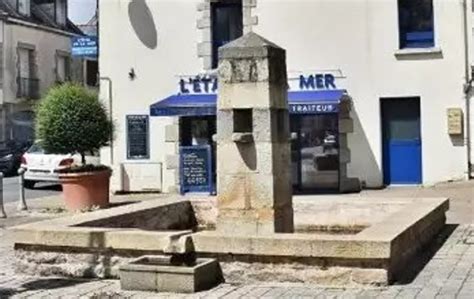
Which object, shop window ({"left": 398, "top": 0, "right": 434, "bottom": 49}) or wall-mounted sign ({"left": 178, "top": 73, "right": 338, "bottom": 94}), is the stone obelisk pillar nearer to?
wall-mounted sign ({"left": 178, "top": 73, "right": 338, "bottom": 94})

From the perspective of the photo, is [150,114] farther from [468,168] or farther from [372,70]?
[468,168]

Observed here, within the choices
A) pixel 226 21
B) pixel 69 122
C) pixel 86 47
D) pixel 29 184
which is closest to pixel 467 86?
pixel 226 21

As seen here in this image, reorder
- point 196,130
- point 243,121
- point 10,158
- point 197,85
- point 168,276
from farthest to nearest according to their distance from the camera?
point 10,158 → point 196,130 → point 197,85 → point 243,121 → point 168,276

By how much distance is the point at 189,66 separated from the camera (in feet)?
67.0

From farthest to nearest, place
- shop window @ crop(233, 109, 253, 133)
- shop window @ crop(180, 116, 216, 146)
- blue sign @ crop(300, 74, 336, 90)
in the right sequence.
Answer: shop window @ crop(180, 116, 216, 146) < blue sign @ crop(300, 74, 336, 90) < shop window @ crop(233, 109, 253, 133)

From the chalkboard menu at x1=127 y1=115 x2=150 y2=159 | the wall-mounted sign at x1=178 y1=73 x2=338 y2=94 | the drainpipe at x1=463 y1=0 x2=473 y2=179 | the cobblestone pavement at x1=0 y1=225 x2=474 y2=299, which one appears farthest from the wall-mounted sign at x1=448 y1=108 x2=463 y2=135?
the cobblestone pavement at x1=0 y1=225 x2=474 y2=299

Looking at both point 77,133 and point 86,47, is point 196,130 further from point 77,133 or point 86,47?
point 77,133

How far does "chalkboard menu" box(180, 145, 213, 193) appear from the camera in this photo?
1948 cm

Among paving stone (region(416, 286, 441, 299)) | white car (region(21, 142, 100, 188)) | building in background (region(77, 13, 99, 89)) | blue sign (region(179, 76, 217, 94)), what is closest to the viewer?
paving stone (region(416, 286, 441, 299))

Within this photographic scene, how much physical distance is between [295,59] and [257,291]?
42.1 ft

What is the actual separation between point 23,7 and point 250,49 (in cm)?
3354

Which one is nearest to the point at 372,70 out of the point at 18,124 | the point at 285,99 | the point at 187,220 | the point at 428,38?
the point at 428,38

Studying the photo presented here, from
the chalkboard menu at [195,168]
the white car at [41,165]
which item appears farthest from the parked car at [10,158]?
the chalkboard menu at [195,168]

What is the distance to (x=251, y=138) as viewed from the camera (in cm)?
924
